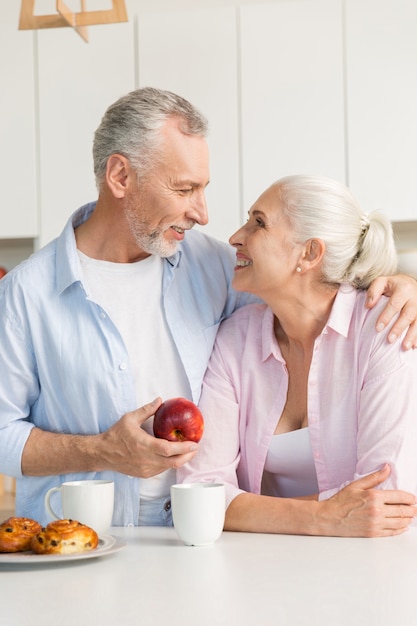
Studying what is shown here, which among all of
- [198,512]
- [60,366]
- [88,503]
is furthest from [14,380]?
[198,512]

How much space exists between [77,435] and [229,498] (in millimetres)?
307

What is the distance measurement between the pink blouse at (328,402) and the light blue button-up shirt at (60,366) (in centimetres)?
8

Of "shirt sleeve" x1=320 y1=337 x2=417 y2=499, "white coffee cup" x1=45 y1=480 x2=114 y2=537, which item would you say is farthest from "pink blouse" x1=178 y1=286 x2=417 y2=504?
"white coffee cup" x1=45 y1=480 x2=114 y2=537

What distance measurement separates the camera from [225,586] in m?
1.04

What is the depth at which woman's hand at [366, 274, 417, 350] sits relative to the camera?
151cm

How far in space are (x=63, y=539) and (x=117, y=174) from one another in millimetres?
865

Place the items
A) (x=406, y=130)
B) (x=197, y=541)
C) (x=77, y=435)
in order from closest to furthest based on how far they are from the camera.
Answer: (x=197, y=541)
(x=77, y=435)
(x=406, y=130)

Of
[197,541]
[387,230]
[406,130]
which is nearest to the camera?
[197,541]

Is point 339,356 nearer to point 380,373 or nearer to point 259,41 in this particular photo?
point 380,373

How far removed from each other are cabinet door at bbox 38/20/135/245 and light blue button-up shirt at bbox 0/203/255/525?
1682mm

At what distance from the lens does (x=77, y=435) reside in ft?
5.22

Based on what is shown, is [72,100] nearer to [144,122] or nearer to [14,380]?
[144,122]

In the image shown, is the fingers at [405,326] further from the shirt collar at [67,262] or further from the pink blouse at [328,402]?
the shirt collar at [67,262]

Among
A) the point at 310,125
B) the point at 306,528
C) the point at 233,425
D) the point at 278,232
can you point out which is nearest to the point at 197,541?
the point at 306,528
